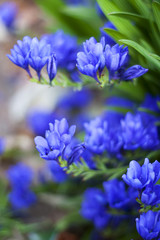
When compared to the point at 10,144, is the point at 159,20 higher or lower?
lower

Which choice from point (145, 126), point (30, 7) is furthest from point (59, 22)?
point (30, 7)

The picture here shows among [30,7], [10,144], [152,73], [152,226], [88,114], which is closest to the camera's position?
[152,226]

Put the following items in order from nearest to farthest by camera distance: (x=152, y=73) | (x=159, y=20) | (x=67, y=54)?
1. (x=159, y=20)
2. (x=152, y=73)
3. (x=67, y=54)

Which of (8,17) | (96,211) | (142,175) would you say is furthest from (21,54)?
(8,17)

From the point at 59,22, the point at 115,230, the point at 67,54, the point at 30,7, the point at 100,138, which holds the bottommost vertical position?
the point at 115,230

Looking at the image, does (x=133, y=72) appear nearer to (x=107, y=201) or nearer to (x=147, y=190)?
(x=147, y=190)

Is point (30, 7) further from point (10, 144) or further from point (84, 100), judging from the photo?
point (10, 144)

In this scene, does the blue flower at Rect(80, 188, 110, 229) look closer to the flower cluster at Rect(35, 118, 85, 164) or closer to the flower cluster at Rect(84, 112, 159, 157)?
the flower cluster at Rect(84, 112, 159, 157)

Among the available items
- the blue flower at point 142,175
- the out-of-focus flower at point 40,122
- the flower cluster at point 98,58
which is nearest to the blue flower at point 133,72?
the flower cluster at point 98,58

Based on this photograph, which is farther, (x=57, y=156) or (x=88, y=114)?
(x=88, y=114)

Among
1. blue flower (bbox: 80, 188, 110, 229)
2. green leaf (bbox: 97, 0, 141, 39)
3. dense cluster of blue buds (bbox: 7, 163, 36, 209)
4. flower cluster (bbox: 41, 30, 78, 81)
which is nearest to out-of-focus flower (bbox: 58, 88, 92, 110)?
dense cluster of blue buds (bbox: 7, 163, 36, 209)
